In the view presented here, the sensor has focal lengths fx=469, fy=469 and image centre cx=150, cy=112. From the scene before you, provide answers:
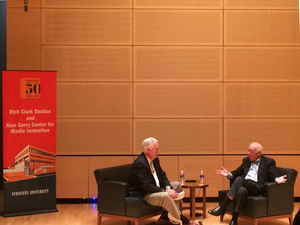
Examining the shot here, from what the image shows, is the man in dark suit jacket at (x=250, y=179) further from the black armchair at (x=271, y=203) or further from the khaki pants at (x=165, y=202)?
the khaki pants at (x=165, y=202)

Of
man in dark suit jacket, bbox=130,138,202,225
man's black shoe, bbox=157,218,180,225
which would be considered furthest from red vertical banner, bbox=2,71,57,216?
man's black shoe, bbox=157,218,180,225

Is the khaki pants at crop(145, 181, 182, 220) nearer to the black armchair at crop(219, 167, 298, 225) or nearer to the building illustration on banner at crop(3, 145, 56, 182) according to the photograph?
the black armchair at crop(219, 167, 298, 225)

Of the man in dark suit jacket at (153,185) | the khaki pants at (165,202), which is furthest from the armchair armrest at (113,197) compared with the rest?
the khaki pants at (165,202)

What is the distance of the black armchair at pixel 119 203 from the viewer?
6320 millimetres

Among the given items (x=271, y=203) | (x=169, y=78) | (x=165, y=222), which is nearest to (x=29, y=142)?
(x=165, y=222)

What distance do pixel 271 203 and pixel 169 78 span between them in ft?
9.53

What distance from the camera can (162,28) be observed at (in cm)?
828

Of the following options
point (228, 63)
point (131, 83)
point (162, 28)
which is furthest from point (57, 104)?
point (228, 63)

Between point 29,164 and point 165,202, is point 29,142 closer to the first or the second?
point 29,164

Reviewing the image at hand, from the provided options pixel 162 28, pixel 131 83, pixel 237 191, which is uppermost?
pixel 162 28

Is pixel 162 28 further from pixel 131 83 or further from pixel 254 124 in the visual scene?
pixel 254 124

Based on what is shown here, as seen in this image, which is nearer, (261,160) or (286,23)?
(261,160)

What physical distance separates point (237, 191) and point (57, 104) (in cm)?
354

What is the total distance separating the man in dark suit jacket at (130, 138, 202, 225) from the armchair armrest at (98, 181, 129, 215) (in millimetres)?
219
